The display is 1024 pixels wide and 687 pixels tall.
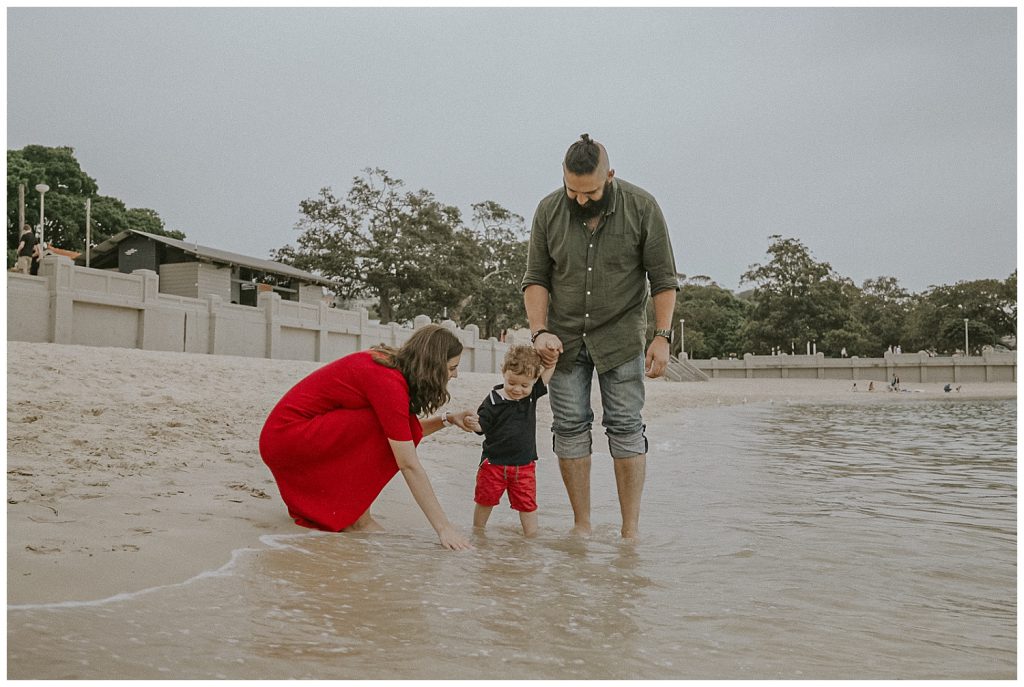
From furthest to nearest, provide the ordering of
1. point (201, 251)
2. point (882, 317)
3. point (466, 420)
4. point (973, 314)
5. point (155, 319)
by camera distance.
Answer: point (882, 317) < point (973, 314) < point (201, 251) < point (155, 319) < point (466, 420)

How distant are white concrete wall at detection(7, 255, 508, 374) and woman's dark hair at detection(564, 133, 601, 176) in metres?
13.6

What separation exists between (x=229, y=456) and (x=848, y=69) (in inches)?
187

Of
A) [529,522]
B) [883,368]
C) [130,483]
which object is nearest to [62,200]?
[130,483]

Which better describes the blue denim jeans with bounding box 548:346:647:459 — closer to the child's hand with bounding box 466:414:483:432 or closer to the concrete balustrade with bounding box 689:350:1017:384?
the child's hand with bounding box 466:414:483:432

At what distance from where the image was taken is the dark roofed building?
3038 cm

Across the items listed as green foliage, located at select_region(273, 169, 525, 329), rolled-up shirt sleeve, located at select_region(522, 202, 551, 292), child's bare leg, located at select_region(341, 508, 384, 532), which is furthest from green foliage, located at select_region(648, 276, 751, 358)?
child's bare leg, located at select_region(341, 508, 384, 532)

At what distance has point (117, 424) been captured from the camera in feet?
18.3

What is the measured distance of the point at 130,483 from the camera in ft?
12.5

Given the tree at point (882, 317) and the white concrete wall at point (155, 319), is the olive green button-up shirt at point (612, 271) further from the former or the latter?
the tree at point (882, 317)

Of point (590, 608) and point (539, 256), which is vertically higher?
point (539, 256)

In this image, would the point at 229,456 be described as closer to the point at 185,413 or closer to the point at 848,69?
the point at 185,413

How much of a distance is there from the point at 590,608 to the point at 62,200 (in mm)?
42316

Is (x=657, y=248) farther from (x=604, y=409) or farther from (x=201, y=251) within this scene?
(x=201, y=251)

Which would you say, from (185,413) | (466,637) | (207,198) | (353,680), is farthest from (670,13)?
(207,198)
